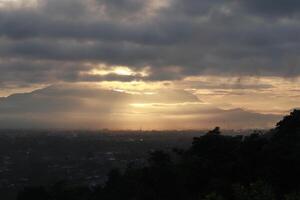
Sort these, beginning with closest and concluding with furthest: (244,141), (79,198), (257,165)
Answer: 1. (257,165)
2. (244,141)
3. (79,198)

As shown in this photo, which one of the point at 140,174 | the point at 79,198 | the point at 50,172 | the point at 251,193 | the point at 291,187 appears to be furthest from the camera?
the point at 50,172

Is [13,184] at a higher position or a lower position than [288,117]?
lower

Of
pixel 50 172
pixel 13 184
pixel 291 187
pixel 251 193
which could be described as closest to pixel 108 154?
pixel 50 172

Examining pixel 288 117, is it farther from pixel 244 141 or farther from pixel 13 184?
pixel 13 184

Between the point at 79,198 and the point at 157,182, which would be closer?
the point at 157,182

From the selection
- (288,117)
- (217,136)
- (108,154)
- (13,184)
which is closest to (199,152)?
(217,136)

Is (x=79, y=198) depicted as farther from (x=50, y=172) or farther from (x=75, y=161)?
(x=75, y=161)
